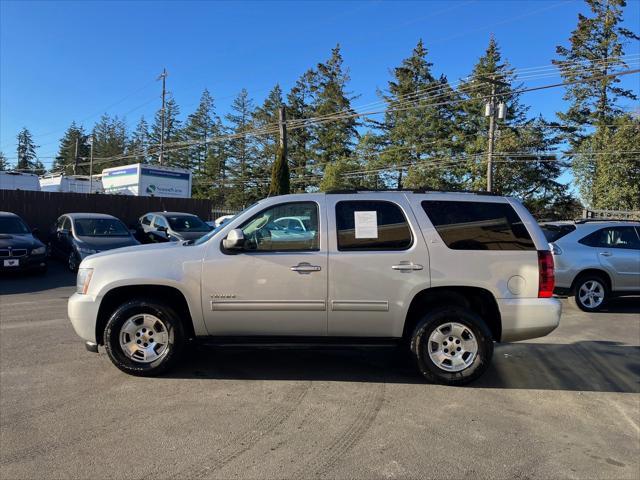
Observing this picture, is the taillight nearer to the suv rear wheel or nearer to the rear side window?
the rear side window

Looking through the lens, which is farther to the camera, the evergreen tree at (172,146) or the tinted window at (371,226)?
the evergreen tree at (172,146)

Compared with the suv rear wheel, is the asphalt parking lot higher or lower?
lower

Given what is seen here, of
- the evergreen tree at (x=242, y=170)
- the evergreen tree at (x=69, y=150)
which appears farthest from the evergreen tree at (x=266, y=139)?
the evergreen tree at (x=69, y=150)

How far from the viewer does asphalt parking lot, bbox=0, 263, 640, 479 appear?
329 cm

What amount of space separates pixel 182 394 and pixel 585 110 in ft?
147

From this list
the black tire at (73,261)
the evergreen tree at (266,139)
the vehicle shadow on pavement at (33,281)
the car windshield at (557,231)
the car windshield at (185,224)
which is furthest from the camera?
the evergreen tree at (266,139)

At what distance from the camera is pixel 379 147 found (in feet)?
154

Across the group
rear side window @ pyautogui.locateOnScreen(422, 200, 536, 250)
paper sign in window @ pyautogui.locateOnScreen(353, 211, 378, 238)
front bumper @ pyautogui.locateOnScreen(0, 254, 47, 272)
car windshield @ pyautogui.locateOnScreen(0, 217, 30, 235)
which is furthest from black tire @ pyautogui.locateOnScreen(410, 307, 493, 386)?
car windshield @ pyautogui.locateOnScreen(0, 217, 30, 235)

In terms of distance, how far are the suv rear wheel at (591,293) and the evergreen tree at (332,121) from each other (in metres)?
41.0

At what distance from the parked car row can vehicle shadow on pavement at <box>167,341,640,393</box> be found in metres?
7.85

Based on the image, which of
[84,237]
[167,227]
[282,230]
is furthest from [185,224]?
[282,230]

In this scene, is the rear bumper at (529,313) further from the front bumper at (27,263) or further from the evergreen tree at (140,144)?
the evergreen tree at (140,144)

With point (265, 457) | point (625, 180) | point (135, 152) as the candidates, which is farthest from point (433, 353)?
point (135, 152)

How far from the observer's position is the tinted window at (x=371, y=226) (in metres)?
4.76
